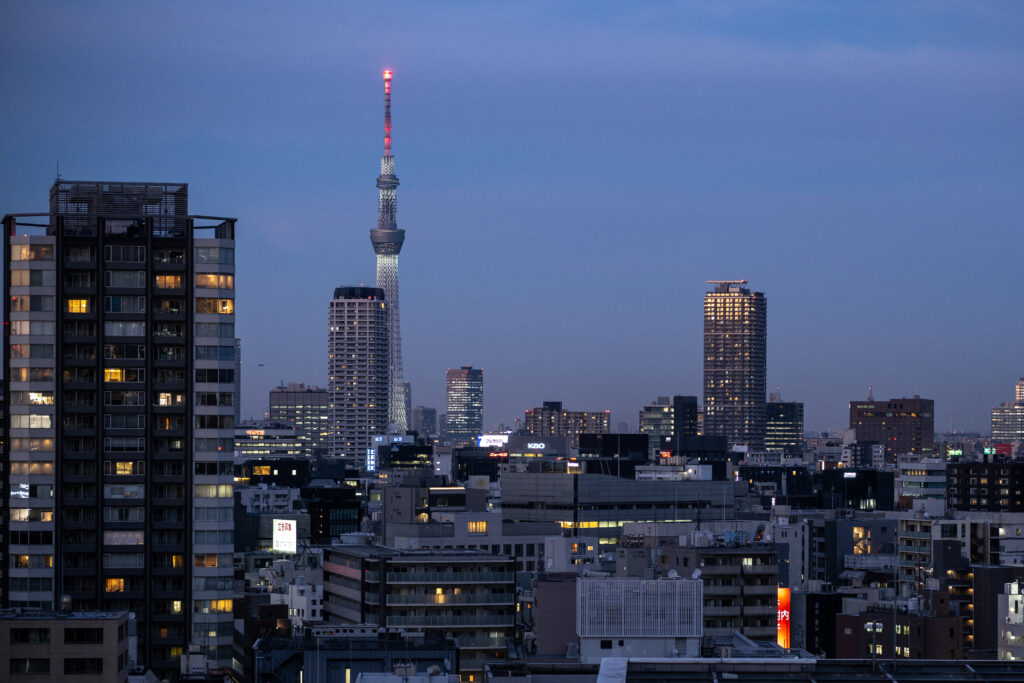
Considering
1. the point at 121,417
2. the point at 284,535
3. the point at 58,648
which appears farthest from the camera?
the point at 284,535

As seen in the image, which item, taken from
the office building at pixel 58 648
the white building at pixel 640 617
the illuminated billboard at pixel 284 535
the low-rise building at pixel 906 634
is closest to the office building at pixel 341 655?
the white building at pixel 640 617

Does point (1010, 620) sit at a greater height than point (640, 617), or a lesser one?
lesser

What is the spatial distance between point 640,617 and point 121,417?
95.7 feet

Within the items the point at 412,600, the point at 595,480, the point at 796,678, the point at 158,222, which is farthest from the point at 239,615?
the point at 595,480

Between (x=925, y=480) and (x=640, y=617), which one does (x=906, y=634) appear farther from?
(x=925, y=480)

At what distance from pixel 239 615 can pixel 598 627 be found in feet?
110

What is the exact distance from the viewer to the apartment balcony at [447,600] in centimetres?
8869

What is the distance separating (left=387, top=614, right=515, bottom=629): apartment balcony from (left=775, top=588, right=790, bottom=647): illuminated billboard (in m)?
13.9

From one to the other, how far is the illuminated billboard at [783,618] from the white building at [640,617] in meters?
27.2

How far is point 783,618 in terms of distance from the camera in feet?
303

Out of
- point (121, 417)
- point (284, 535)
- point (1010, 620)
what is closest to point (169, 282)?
point (121, 417)

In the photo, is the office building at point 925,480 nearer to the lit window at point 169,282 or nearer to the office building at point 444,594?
the office building at point 444,594

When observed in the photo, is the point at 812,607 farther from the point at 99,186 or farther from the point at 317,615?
the point at 99,186

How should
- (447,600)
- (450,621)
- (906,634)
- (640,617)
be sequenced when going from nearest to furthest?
(640,617)
(450,621)
(447,600)
(906,634)
